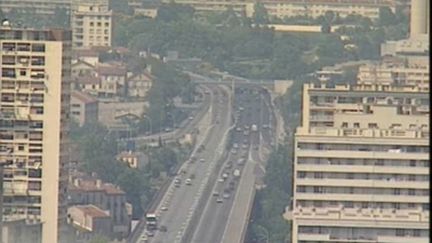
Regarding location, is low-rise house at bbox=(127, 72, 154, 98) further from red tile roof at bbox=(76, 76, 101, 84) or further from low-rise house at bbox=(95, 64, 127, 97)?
red tile roof at bbox=(76, 76, 101, 84)

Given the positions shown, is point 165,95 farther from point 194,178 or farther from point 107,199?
point 107,199

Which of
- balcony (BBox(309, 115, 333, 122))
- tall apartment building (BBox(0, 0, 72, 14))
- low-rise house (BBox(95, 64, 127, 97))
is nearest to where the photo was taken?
balcony (BBox(309, 115, 333, 122))

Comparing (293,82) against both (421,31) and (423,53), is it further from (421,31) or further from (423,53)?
(423,53)

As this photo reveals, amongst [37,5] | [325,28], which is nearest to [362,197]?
[37,5]

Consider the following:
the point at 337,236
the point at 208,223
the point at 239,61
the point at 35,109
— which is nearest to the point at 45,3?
the point at 239,61

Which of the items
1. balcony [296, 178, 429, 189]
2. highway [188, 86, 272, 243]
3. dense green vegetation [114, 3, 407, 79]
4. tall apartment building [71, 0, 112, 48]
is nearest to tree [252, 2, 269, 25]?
dense green vegetation [114, 3, 407, 79]

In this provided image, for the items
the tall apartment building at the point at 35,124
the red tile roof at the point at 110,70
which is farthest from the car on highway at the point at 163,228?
the red tile roof at the point at 110,70
